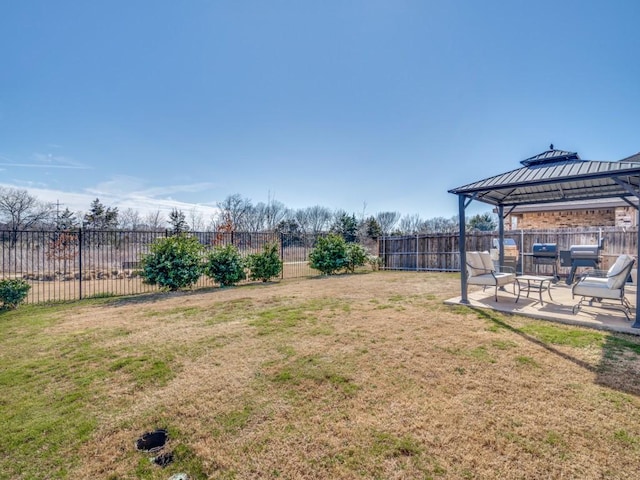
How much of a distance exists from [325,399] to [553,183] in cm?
606

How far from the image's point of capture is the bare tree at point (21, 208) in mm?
24000

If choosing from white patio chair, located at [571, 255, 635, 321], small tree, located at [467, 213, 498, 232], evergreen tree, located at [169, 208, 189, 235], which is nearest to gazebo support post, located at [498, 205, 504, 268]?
white patio chair, located at [571, 255, 635, 321]

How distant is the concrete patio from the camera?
15.9ft

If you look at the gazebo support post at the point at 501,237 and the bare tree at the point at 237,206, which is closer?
the gazebo support post at the point at 501,237

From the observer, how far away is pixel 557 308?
5.82 metres

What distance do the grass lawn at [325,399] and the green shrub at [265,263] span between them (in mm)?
5575

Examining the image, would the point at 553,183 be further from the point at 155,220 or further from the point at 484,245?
the point at 155,220

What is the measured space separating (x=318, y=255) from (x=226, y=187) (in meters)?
20.4

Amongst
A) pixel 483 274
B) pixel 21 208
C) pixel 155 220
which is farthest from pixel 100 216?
pixel 483 274

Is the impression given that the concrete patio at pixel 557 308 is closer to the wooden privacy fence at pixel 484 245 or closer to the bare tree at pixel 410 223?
the wooden privacy fence at pixel 484 245

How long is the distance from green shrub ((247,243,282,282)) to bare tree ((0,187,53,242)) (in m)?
23.6

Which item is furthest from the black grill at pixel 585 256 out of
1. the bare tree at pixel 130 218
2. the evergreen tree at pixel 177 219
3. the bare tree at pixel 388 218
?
the bare tree at pixel 388 218

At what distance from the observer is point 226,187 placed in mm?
29969

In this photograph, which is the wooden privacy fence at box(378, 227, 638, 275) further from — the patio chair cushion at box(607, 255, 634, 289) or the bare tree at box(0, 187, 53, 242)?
the bare tree at box(0, 187, 53, 242)
